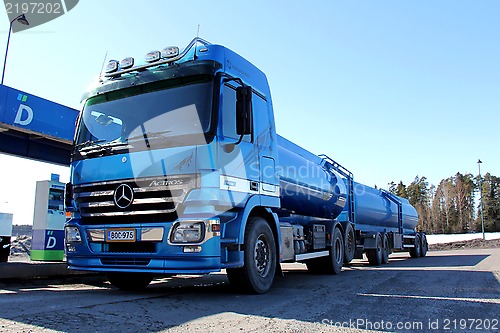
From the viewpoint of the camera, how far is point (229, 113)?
607 centimetres

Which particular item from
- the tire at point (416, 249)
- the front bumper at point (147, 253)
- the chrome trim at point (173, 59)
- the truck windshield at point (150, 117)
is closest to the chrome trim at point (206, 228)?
the front bumper at point (147, 253)

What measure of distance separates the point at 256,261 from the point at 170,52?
134 inches

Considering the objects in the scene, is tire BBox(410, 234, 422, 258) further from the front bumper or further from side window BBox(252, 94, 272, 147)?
the front bumper

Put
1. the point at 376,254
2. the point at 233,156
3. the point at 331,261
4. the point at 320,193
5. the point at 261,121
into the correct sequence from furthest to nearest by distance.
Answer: the point at 376,254
the point at 320,193
the point at 331,261
the point at 261,121
the point at 233,156

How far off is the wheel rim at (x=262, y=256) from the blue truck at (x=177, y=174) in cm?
2

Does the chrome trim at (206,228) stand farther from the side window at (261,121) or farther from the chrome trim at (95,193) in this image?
the side window at (261,121)

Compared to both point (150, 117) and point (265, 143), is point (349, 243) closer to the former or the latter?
point (265, 143)

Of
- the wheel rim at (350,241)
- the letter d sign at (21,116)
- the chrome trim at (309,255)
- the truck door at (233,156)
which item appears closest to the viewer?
the truck door at (233,156)

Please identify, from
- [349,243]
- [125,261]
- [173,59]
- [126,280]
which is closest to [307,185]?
[349,243]

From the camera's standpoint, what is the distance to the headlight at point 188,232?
543 centimetres

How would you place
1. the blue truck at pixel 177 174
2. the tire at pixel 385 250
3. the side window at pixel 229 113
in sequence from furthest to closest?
the tire at pixel 385 250 → the side window at pixel 229 113 → the blue truck at pixel 177 174

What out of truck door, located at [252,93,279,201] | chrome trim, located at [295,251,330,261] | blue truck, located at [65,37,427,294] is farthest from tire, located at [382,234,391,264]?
truck door, located at [252,93,279,201]

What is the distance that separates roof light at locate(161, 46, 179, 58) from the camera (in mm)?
6309

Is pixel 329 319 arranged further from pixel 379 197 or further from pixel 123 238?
pixel 379 197
